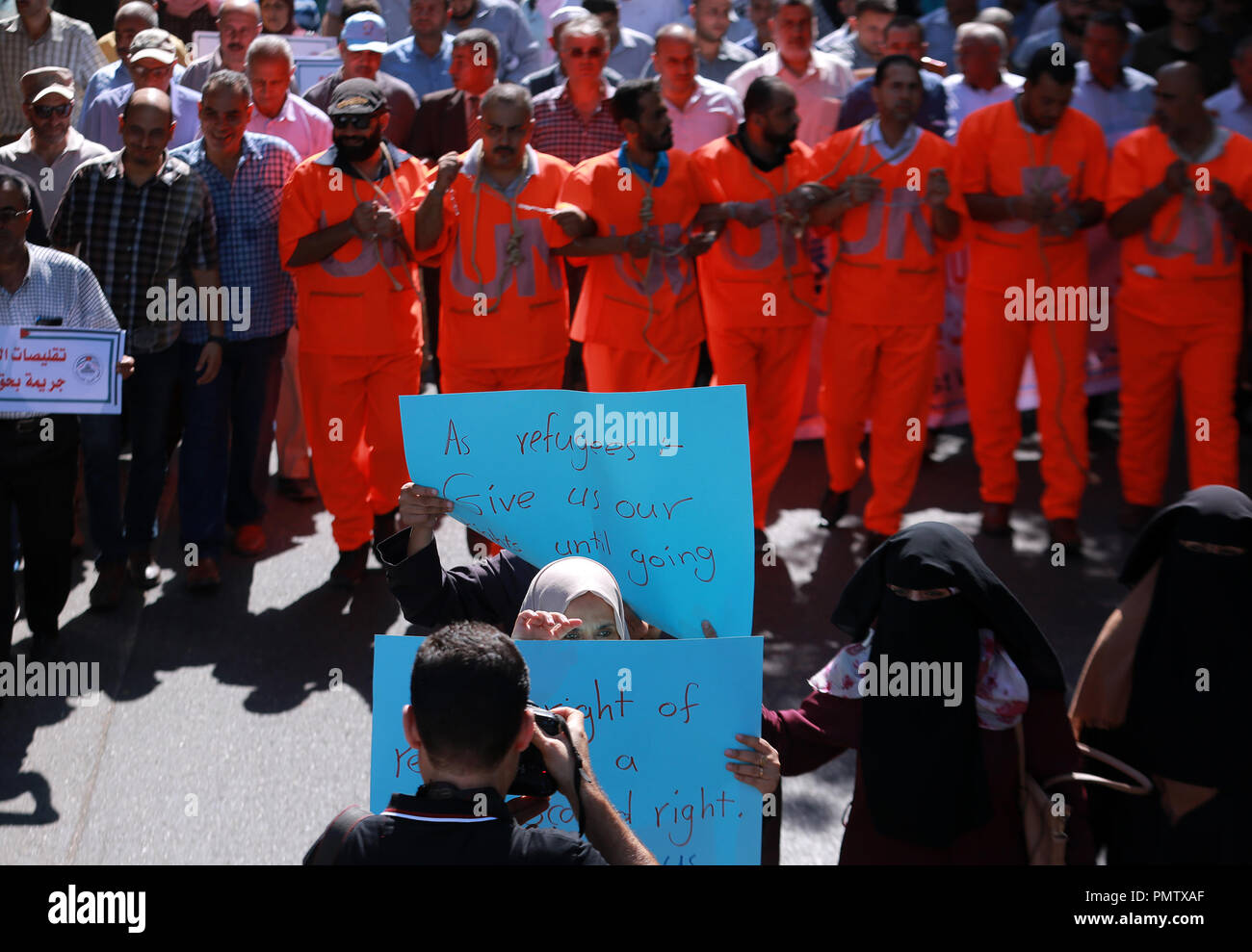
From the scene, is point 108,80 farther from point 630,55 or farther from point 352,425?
point 630,55

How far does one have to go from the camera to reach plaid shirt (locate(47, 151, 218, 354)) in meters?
6.70

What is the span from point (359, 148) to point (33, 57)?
3.49 m

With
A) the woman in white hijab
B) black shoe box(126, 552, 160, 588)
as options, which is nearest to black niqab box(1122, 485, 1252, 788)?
the woman in white hijab

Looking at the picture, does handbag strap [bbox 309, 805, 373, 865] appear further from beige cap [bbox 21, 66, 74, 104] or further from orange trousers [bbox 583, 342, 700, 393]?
beige cap [bbox 21, 66, 74, 104]

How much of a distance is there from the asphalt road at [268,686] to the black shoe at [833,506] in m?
0.10

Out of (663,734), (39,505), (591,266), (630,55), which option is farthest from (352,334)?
(663,734)

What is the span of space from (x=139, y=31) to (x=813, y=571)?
5015mm

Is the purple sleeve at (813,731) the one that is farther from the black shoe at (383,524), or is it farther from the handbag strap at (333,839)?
the black shoe at (383,524)

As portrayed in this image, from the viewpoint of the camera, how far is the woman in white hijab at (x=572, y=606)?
11.8 feet

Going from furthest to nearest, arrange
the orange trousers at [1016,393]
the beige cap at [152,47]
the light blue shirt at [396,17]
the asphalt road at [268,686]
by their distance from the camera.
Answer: the light blue shirt at [396,17], the beige cap at [152,47], the orange trousers at [1016,393], the asphalt road at [268,686]

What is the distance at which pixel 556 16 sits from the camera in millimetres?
9422

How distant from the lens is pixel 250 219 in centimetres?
720

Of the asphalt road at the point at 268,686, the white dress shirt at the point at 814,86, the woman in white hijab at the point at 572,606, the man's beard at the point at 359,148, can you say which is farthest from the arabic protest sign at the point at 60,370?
the white dress shirt at the point at 814,86

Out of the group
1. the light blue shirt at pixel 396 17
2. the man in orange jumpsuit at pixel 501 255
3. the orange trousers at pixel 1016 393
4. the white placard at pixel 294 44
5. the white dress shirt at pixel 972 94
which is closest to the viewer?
the man in orange jumpsuit at pixel 501 255
